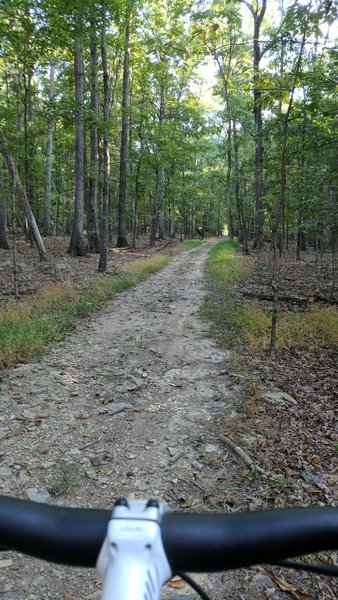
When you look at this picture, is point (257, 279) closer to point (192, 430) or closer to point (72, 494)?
point (192, 430)

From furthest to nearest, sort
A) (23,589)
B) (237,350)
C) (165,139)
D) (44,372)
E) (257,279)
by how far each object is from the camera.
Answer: (165,139) → (257,279) → (237,350) → (44,372) → (23,589)

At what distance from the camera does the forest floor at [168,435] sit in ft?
8.58

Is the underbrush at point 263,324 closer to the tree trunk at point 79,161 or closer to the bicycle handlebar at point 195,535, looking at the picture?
the bicycle handlebar at point 195,535

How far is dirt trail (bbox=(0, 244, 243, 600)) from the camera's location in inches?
128

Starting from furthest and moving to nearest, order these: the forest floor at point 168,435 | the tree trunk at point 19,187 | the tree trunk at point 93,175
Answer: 1. the tree trunk at point 93,175
2. the tree trunk at point 19,187
3. the forest floor at point 168,435

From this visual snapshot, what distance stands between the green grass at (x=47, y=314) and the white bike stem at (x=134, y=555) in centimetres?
556

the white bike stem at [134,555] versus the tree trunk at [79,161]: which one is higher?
the tree trunk at [79,161]

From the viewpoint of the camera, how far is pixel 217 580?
260 cm

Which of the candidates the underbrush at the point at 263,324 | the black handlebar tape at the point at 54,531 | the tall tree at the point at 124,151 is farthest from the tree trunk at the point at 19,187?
the black handlebar tape at the point at 54,531

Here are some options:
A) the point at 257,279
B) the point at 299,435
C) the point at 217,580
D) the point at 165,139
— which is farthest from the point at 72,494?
the point at 165,139

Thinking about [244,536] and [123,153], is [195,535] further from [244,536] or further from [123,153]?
[123,153]

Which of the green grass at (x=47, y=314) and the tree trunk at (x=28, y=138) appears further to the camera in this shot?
the tree trunk at (x=28, y=138)

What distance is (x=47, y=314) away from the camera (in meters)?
7.98

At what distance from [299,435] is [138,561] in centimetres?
404
